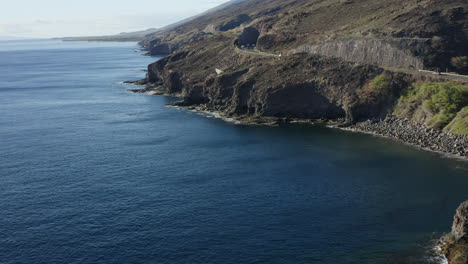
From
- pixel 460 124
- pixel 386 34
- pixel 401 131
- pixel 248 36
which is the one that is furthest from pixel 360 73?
pixel 248 36

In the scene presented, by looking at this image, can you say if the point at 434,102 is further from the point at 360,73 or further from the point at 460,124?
the point at 360,73

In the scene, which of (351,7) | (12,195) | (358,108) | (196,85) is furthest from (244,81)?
(12,195)

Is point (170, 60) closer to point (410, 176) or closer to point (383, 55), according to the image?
point (383, 55)

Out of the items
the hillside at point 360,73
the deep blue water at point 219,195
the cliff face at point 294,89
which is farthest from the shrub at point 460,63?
the deep blue water at point 219,195

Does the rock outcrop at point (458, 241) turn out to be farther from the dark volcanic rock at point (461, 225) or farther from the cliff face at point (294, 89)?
the cliff face at point (294, 89)

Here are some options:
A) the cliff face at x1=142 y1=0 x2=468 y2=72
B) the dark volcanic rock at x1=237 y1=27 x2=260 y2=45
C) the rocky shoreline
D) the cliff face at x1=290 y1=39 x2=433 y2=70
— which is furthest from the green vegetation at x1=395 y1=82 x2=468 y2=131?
the dark volcanic rock at x1=237 y1=27 x2=260 y2=45
